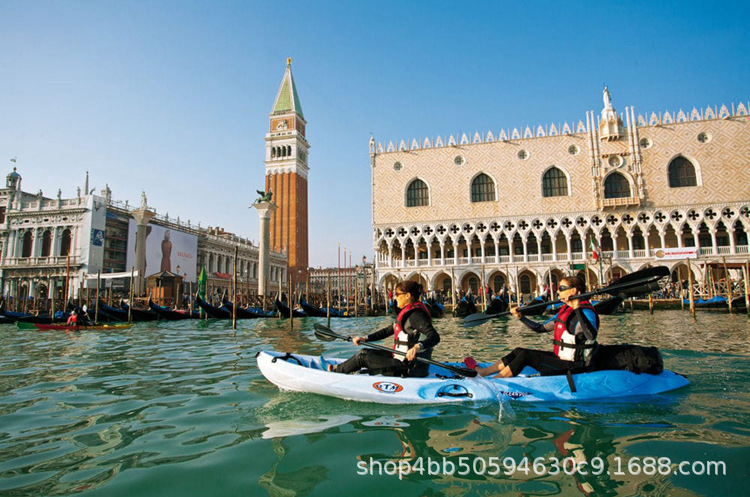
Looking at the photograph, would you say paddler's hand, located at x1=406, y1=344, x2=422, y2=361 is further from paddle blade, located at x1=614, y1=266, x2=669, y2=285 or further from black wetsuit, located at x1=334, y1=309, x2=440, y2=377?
paddle blade, located at x1=614, y1=266, x2=669, y2=285

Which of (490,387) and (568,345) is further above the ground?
(568,345)

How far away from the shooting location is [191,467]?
261 cm

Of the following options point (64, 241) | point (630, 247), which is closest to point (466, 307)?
point (630, 247)

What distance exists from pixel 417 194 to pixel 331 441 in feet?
88.0

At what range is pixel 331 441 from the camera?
120 inches

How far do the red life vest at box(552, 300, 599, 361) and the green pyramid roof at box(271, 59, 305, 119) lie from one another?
5257cm

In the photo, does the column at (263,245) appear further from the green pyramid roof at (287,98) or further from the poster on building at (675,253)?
the green pyramid roof at (287,98)

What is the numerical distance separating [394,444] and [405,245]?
26.9m

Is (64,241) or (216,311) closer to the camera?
(216,311)

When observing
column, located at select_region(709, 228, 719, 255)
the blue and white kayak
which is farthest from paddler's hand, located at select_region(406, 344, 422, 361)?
column, located at select_region(709, 228, 719, 255)

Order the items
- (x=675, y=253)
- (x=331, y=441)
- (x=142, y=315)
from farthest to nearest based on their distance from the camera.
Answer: (x=675, y=253) < (x=142, y=315) < (x=331, y=441)

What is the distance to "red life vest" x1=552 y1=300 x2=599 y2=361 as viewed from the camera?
158 inches

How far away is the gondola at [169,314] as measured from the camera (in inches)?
738

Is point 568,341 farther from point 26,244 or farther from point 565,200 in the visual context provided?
point 26,244
